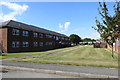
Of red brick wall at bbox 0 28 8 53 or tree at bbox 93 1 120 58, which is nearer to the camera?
tree at bbox 93 1 120 58

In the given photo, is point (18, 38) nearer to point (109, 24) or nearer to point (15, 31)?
point (15, 31)

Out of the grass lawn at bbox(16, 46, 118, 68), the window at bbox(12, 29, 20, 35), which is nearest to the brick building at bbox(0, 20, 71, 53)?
the window at bbox(12, 29, 20, 35)

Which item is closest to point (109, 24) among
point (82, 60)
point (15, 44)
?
point (82, 60)

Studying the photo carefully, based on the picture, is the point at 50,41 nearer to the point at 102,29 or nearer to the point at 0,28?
the point at 0,28

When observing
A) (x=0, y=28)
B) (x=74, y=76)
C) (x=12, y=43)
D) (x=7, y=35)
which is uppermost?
(x=0, y=28)

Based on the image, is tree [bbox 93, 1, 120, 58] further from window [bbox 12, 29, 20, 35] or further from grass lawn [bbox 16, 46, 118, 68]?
window [bbox 12, 29, 20, 35]

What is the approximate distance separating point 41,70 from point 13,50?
18974 millimetres

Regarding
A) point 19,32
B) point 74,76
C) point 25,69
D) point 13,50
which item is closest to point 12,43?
point 13,50

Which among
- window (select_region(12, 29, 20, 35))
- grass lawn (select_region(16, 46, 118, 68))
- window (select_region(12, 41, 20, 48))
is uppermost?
window (select_region(12, 29, 20, 35))

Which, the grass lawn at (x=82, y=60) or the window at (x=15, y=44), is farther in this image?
the window at (x=15, y=44)

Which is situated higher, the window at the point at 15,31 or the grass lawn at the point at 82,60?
the window at the point at 15,31

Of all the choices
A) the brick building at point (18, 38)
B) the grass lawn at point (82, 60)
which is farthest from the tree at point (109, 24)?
the brick building at point (18, 38)

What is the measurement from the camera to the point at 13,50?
81.7 feet

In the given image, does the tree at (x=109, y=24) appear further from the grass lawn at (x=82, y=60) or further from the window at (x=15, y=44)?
the window at (x=15, y=44)
